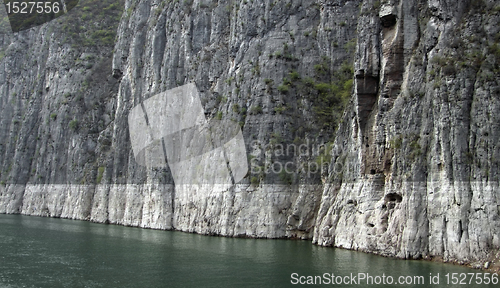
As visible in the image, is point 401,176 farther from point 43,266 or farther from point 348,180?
point 43,266

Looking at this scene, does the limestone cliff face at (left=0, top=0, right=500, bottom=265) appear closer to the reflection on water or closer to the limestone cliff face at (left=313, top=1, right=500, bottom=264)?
the limestone cliff face at (left=313, top=1, right=500, bottom=264)

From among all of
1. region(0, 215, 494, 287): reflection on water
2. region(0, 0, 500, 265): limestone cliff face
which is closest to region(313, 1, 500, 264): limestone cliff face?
region(0, 0, 500, 265): limestone cliff face

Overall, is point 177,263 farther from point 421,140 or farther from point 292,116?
point 292,116

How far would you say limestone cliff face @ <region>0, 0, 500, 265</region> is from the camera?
3188 centimetres

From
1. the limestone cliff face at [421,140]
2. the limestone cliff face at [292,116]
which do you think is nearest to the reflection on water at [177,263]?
the limestone cliff face at [421,140]

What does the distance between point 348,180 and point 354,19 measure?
20601mm

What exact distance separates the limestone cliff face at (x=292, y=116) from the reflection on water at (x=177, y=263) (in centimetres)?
307

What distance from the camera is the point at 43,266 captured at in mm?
33750

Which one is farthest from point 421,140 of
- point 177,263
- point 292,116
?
point 292,116

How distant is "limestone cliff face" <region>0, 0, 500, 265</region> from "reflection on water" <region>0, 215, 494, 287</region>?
3.07 m

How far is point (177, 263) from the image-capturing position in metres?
34.5

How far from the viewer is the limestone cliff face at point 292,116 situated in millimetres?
31875

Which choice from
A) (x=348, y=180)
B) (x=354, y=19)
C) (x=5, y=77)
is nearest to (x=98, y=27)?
(x=5, y=77)

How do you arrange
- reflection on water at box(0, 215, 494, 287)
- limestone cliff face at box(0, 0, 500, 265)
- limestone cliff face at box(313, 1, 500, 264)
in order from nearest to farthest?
reflection on water at box(0, 215, 494, 287) → limestone cliff face at box(313, 1, 500, 264) → limestone cliff face at box(0, 0, 500, 265)
